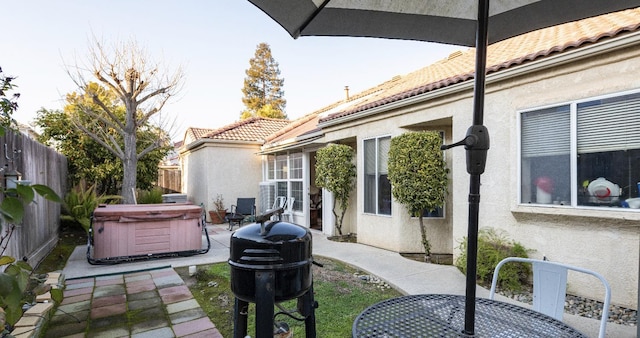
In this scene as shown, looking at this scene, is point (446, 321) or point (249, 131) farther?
point (249, 131)

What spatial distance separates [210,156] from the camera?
13375 millimetres

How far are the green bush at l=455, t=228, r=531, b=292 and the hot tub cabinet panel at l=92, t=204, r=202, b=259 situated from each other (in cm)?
594

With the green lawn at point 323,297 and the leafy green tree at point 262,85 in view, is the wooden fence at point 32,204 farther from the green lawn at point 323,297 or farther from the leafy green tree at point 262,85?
the leafy green tree at point 262,85

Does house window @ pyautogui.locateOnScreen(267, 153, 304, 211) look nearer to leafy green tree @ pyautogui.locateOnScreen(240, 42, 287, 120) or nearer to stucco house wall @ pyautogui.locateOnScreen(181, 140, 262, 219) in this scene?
stucco house wall @ pyautogui.locateOnScreen(181, 140, 262, 219)

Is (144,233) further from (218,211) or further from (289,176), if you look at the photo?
(218,211)

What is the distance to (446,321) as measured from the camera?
202cm

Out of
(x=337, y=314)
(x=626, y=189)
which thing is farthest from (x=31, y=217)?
(x=626, y=189)

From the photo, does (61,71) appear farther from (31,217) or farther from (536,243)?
(536,243)

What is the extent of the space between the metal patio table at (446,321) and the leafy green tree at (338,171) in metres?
6.27

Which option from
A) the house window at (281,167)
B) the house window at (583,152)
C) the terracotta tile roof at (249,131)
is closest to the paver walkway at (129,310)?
the house window at (583,152)

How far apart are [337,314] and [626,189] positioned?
4.01 m

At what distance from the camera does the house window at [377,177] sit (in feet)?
25.3

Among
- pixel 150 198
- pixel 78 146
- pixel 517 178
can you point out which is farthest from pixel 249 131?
pixel 517 178

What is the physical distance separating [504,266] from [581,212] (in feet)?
4.24
